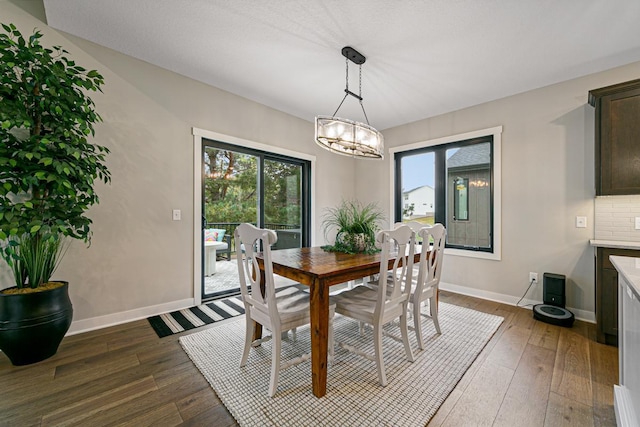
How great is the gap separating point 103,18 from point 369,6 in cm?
221

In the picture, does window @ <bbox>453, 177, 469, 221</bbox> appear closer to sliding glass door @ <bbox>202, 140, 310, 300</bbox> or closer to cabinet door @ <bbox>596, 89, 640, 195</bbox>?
cabinet door @ <bbox>596, 89, 640, 195</bbox>

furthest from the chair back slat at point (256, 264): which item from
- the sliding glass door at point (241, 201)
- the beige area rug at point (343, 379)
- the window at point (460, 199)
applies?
the window at point (460, 199)

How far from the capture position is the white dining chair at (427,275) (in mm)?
2115

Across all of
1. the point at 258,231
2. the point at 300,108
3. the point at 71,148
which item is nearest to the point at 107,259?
the point at 71,148

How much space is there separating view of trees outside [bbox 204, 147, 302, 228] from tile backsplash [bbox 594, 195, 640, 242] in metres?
3.75

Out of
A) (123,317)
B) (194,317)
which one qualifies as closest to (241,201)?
(194,317)

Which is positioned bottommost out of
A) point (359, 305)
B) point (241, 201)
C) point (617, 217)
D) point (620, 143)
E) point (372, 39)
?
point (359, 305)

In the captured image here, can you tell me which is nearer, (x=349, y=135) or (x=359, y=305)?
(x=359, y=305)

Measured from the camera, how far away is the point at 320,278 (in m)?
1.60

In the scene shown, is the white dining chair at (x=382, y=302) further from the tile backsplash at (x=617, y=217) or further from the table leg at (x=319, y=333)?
the tile backsplash at (x=617, y=217)

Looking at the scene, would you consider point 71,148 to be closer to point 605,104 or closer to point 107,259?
point 107,259

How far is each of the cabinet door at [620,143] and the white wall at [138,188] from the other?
4050 mm

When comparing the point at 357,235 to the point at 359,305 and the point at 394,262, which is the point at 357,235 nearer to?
the point at 394,262

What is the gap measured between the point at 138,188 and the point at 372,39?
2755mm
